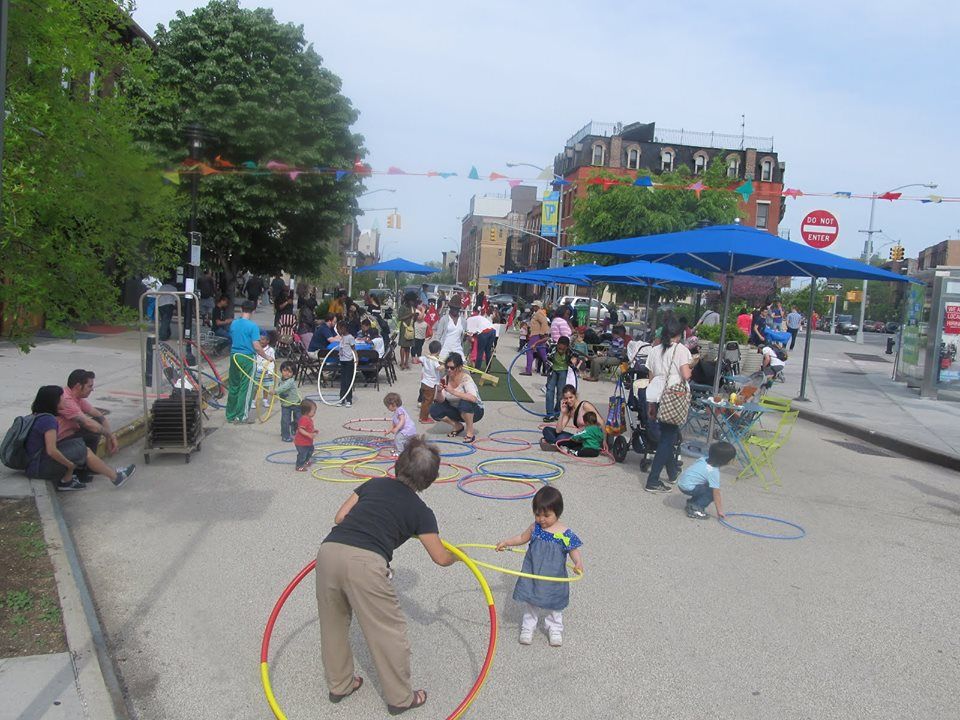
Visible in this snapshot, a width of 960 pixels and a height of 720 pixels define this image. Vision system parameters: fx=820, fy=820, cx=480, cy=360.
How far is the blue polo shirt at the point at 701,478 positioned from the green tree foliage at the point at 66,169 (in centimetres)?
528

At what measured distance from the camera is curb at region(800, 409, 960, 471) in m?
11.7

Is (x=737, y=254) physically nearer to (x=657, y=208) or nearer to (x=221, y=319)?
(x=221, y=319)

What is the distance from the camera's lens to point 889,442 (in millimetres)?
A: 13023

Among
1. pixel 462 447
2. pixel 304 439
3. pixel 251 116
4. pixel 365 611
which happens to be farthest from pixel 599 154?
pixel 365 611

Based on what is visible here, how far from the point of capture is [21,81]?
566cm

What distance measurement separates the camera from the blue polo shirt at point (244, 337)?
39.5ft

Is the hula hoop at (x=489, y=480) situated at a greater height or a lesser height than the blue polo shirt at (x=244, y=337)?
lesser

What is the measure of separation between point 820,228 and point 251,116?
15.1m

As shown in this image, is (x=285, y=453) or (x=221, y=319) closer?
(x=285, y=453)

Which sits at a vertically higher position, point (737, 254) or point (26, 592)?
point (737, 254)

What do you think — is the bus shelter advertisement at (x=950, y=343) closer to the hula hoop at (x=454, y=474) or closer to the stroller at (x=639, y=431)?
the stroller at (x=639, y=431)

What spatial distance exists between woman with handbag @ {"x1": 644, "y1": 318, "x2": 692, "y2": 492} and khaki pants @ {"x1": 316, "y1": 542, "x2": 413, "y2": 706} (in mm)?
5228

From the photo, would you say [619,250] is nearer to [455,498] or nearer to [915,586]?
[455,498]

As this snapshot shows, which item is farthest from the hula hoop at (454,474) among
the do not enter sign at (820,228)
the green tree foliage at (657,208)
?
the green tree foliage at (657,208)
